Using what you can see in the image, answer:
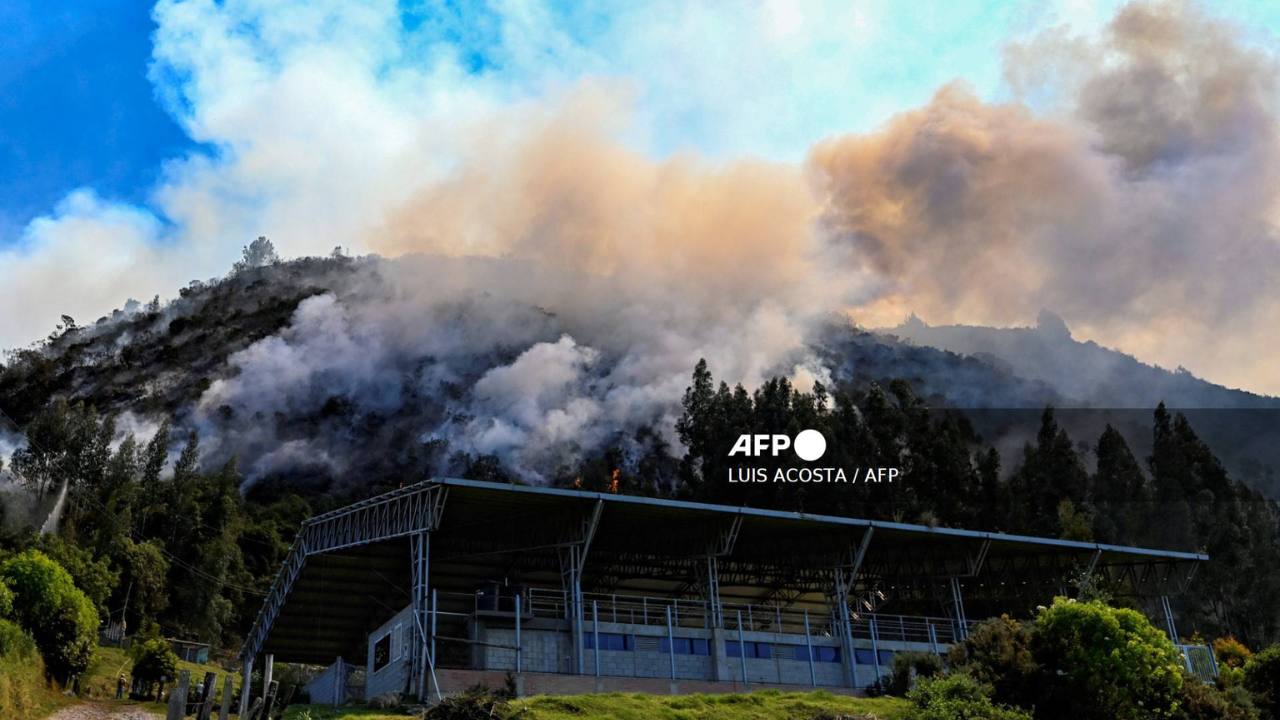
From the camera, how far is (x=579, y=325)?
582 ft

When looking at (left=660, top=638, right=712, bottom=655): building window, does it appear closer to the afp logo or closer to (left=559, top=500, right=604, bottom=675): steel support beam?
(left=559, top=500, right=604, bottom=675): steel support beam

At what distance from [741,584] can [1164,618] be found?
977 inches

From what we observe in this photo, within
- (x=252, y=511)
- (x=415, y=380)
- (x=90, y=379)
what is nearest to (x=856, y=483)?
(x=252, y=511)

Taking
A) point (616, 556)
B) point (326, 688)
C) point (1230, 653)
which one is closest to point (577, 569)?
point (616, 556)

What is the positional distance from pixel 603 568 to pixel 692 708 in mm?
18893

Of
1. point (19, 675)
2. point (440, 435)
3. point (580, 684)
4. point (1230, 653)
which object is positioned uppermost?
point (440, 435)

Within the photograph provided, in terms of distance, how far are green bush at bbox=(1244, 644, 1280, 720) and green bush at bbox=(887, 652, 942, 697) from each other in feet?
40.1

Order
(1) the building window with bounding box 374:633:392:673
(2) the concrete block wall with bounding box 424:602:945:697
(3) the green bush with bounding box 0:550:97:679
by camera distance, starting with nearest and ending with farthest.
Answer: (3) the green bush with bounding box 0:550:97:679
(2) the concrete block wall with bounding box 424:602:945:697
(1) the building window with bounding box 374:633:392:673

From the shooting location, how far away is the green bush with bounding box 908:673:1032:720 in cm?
3108

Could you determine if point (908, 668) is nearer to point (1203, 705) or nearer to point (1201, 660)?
point (1203, 705)

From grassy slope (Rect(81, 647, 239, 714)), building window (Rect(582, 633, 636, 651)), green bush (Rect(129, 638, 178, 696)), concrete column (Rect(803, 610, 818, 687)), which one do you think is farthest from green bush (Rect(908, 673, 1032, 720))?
green bush (Rect(129, 638, 178, 696))

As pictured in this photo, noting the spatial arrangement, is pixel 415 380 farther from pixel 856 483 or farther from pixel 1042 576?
pixel 1042 576

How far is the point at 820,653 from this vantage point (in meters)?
47.6

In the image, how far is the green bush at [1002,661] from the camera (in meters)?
34.3
